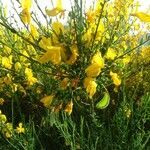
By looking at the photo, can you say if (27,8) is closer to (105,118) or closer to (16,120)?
(105,118)

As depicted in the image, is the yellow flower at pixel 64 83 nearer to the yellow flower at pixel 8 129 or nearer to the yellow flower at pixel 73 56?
the yellow flower at pixel 73 56

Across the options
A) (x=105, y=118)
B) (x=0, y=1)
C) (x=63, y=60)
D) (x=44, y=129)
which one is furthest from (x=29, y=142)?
(x=63, y=60)

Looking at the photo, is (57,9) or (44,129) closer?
(57,9)

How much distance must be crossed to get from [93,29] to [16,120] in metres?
1.28

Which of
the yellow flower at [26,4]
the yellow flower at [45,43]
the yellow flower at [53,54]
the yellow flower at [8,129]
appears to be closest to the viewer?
the yellow flower at [53,54]

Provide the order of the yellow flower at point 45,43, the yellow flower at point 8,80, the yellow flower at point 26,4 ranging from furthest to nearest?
1. the yellow flower at point 8,80
2. the yellow flower at point 26,4
3. the yellow flower at point 45,43

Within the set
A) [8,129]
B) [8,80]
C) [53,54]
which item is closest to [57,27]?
[53,54]

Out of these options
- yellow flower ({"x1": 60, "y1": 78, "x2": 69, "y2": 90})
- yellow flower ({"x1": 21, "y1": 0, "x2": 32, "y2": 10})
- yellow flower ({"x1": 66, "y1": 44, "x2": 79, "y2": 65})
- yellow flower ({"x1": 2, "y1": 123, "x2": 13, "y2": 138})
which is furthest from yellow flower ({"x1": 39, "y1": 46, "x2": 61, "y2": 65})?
yellow flower ({"x1": 2, "y1": 123, "x2": 13, "y2": 138})

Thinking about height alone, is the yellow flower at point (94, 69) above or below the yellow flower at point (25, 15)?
below

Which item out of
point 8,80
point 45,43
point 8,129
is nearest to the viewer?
point 45,43

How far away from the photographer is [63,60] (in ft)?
4.08

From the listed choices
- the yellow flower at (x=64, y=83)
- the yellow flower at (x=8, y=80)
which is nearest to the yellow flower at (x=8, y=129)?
the yellow flower at (x=8, y=80)

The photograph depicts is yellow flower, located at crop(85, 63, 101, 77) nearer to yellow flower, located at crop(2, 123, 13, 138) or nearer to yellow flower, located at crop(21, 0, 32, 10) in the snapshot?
yellow flower, located at crop(21, 0, 32, 10)

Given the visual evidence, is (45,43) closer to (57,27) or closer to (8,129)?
(57,27)
